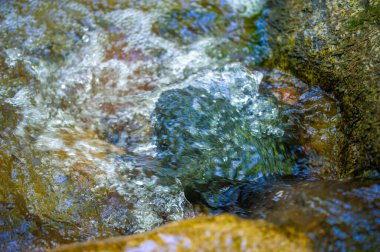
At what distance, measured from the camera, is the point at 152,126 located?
3467mm

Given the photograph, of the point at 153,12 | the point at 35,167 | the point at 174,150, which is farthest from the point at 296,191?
the point at 153,12

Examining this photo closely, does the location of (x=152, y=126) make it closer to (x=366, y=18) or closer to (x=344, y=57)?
(x=344, y=57)

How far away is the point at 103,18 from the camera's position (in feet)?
13.5

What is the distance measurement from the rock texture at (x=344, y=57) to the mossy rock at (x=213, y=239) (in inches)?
39.3

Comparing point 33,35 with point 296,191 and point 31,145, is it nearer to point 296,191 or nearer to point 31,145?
point 31,145

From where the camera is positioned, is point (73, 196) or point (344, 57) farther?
point (344, 57)

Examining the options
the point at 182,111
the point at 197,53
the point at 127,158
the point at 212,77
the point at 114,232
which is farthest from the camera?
the point at 197,53

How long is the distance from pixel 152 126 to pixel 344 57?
1702mm

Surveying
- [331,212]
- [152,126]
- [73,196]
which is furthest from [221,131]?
[331,212]

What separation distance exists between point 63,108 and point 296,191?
91.9 inches

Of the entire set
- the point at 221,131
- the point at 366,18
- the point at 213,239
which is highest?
the point at 366,18

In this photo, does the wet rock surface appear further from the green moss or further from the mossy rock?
the green moss

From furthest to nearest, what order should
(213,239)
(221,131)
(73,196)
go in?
(221,131)
(73,196)
(213,239)

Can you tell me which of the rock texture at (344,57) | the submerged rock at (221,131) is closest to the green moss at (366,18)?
the rock texture at (344,57)
